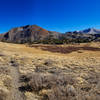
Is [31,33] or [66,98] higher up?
[31,33]

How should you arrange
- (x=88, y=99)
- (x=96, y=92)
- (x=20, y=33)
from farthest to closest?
(x=20, y=33) → (x=96, y=92) → (x=88, y=99)

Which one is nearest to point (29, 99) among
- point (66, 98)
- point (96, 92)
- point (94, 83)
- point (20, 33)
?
point (66, 98)

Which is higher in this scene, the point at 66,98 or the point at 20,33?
the point at 20,33

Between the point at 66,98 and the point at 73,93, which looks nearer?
the point at 66,98

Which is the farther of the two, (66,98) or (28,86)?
(28,86)

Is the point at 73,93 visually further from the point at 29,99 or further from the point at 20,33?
the point at 20,33

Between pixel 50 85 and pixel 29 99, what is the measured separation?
4.75 ft

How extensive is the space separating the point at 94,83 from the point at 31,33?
185973mm

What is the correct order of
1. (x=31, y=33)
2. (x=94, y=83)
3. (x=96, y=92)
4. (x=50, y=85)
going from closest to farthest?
(x=96, y=92), (x=50, y=85), (x=94, y=83), (x=31, y=33)

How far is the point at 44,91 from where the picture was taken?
4922 millimetres

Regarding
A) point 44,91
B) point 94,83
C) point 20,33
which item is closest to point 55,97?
point 44,91

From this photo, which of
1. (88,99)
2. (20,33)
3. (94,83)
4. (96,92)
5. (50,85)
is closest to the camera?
(88,99)

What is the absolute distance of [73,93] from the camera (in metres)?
4.56

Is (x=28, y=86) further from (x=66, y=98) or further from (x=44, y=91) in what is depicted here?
(x=66, y=98)
